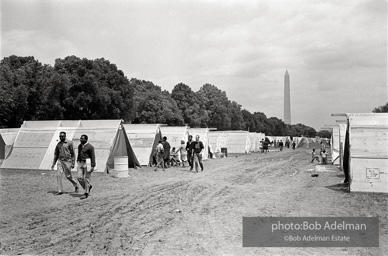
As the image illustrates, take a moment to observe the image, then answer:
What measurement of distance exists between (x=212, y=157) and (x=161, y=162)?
13.2 metres

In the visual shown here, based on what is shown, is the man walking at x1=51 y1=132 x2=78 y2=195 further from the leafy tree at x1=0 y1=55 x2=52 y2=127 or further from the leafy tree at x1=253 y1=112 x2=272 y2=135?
the leafy tree at x1=253 y1=112 x2=272 y2=135

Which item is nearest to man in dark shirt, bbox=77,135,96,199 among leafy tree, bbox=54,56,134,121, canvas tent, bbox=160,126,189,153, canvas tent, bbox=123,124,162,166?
canvas tent, bbox=123,124,162,166

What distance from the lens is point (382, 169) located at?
13.1 meters

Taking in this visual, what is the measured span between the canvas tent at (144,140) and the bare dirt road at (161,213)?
7.55 m

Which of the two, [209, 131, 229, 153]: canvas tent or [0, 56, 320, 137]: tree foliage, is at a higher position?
[0, 56, 320, 137]: tree foliage

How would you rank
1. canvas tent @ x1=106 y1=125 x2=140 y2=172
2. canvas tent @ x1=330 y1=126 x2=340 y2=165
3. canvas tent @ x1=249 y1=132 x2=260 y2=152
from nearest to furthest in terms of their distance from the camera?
canvas tent @ x1=106 y1=125 x2=140 y2=172, canvas tent @ x1=330 y1=126 x2=340 y2=165, canvas tent @ x1=249 y1=132 x2=260 y2=152

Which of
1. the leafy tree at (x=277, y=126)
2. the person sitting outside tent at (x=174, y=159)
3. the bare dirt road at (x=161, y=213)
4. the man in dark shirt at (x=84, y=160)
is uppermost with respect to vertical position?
the leafy tree at (x=277, y=126)

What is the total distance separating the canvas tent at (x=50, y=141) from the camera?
20.4m

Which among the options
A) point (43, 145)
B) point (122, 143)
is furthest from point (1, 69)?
point (122, 143)

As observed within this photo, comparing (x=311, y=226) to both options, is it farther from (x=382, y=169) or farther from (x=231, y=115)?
(x=231, y=115)

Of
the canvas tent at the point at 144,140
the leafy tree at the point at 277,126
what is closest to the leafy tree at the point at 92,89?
the canvas tent at the point at 144,140

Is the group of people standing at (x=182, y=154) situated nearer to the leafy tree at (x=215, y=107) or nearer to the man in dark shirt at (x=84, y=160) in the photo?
the man in dark shirt at (x=84, y=160)

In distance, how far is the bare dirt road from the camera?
699 cm

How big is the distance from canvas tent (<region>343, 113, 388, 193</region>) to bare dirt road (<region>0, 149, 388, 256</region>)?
24.0 inches
